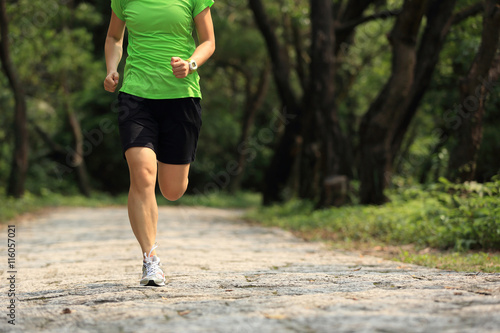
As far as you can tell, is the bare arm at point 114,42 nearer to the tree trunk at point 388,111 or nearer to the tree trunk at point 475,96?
the tree trunk at point 475,96

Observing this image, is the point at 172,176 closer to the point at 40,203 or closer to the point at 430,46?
the point at 430,46

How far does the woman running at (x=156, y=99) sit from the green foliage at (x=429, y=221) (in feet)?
12.1

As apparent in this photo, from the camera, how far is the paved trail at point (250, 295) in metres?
2.84

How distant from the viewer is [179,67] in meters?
4.09

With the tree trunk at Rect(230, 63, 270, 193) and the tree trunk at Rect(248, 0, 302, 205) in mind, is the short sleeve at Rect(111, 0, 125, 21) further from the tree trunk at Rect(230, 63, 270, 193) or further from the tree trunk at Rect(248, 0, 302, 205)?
the tree trunk at Rect(230, 63, 270, 193)

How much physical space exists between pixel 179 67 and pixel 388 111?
7.14 meters

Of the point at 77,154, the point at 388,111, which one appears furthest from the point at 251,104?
the point at 388,111

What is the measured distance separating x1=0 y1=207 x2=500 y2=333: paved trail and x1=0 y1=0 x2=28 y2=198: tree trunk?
1049cm

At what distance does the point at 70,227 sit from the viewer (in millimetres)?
11398

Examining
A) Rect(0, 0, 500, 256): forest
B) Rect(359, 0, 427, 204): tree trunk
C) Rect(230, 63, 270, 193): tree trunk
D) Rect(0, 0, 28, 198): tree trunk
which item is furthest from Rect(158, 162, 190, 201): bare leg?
Rect(230, 63, 270, 193): tree trunk

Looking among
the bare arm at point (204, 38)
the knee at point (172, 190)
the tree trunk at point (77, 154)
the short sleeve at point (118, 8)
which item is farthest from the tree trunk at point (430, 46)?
the tree trunk at point (77, 154)

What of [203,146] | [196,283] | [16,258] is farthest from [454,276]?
[203,146]

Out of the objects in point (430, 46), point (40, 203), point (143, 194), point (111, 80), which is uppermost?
point (430, 46)

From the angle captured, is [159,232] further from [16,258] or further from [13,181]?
[13,181]
